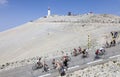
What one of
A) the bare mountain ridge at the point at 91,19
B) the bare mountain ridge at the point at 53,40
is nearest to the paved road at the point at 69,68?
the bare mountain ridge at the point at 53,40

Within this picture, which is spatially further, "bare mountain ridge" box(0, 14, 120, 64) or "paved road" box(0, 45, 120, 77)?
"bare mountain ridge" box(0, 14, 120, 64)

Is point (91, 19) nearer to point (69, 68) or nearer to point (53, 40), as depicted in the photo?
point (53, 40)

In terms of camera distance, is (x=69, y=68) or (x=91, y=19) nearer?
(x=69, y=68)

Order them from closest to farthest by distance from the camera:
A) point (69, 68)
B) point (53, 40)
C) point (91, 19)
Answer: point (69, 68)
point (53, 40)
point (91, 19)

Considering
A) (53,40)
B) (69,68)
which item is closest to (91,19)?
(53,40)

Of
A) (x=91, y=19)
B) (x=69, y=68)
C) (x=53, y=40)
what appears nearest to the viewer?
(x=69, y=68)

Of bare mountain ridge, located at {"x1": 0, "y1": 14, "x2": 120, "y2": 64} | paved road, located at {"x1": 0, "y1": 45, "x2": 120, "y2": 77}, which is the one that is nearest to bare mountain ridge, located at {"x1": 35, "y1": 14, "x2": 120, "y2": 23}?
bare mountain ridge, located at {"x1": 0, "y1": 14, "x2": 120, "y2": 64}

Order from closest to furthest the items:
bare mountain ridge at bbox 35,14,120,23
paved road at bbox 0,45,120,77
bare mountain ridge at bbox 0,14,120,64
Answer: paved road at bbox 0,45,120,77 < bare mountain ridge at bbox 0,14,120,64 < bare mountain ridge at bbox 35,14,120,23

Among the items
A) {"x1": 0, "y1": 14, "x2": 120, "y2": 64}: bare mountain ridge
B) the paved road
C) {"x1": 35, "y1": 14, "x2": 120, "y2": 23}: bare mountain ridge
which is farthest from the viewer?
{"x1": 35, "y1": 14, "x2": 120, "y2": 23}: bare mountain ridge

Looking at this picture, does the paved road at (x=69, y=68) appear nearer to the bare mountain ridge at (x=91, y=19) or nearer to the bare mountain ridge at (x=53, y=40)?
the bare mountain ridge at (x=53, y=40)

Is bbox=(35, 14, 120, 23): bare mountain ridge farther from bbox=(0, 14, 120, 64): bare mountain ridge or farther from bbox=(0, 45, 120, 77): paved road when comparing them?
bbox=(0, 45, 120, 77): paved road

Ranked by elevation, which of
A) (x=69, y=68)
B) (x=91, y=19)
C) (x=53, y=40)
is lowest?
(x=69, y=68)

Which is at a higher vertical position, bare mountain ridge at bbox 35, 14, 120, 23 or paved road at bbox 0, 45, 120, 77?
bare mountain ridge at bbox 35, 14, 120, 23

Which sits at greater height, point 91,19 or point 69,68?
point 91,19
